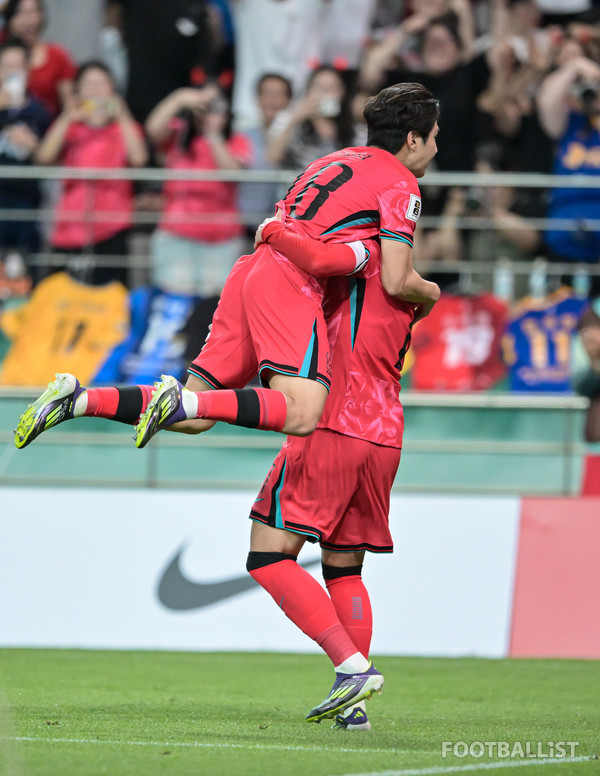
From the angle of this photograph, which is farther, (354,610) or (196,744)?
(354,610)

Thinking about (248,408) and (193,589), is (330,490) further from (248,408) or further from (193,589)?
(193,589)

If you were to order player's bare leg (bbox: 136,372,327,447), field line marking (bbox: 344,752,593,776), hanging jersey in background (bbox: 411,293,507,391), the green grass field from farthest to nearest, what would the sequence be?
1. hanging jersey in background (bbox: 411,293,507,391)
2. player's bare leg (bbox: 136,372,327,447)
3. the green grass field
4. field line marking (bbox: 344,752,593,776)

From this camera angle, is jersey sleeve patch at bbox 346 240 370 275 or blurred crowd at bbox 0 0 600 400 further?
blurred crowd at bbox 0 0 600 400

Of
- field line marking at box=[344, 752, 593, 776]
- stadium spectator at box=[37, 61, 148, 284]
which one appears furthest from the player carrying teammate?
stadium spectator at box=[37, 61, 148, 284]

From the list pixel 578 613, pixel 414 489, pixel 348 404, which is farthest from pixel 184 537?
pixel 348 404

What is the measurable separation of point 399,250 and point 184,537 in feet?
14.4

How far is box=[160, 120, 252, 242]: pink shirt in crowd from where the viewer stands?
10.9 metres

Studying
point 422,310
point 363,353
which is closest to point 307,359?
point 363,353

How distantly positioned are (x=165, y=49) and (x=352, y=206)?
24.0ft

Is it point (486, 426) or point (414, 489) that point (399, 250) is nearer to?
point (414, 489)

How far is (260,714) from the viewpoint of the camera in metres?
5.04

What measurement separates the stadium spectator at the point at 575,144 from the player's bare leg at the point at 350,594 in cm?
622

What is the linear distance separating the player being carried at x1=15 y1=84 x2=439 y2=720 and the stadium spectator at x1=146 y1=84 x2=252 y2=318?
230 inches

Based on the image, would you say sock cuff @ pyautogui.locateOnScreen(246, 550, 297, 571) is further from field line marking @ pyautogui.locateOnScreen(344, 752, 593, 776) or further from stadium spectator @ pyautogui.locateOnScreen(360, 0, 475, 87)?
stadium spectator @ pyautogui.locateOnScreen(360, 0, 475, 87)
